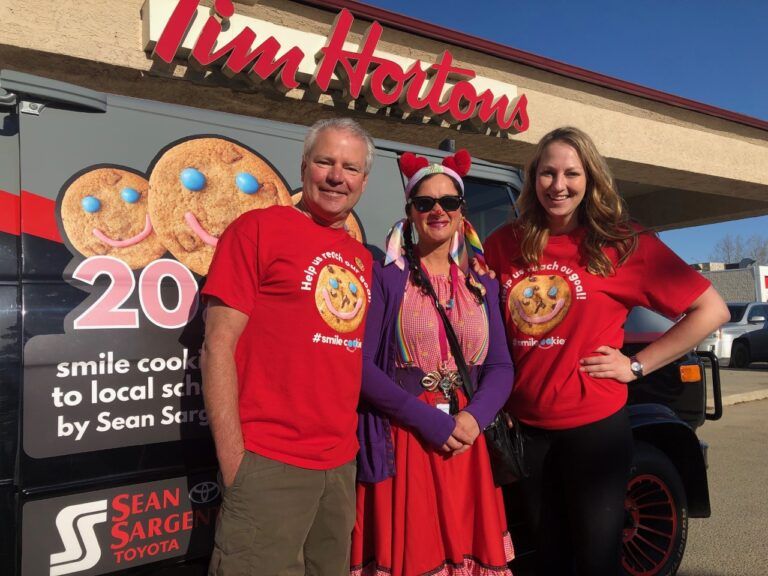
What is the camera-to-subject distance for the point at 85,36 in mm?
5859

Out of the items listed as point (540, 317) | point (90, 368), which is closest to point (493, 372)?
point (540, 317)

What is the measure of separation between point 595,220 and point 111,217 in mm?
1635

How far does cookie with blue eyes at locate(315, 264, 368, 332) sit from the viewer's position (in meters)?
1.74

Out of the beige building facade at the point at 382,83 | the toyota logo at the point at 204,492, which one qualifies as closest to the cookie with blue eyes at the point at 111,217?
the toyota logo at the point at 204,492

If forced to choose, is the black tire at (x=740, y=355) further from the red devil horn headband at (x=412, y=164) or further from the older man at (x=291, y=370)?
the older man at (x=291, y=370)

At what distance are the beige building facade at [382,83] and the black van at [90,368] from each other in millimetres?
4788

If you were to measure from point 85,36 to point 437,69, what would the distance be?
4367 millimetres

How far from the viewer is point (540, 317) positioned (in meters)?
2.06

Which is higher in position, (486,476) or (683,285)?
(683,285)

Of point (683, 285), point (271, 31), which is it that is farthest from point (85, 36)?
point (683, 285)

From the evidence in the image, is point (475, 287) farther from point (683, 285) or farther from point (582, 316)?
point (683, 285)

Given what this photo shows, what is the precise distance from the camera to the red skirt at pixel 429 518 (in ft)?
6.12

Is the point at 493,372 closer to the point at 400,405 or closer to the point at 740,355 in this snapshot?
the point at 400,405

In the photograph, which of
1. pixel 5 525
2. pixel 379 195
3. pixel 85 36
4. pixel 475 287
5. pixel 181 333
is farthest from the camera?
pixel 85 36
